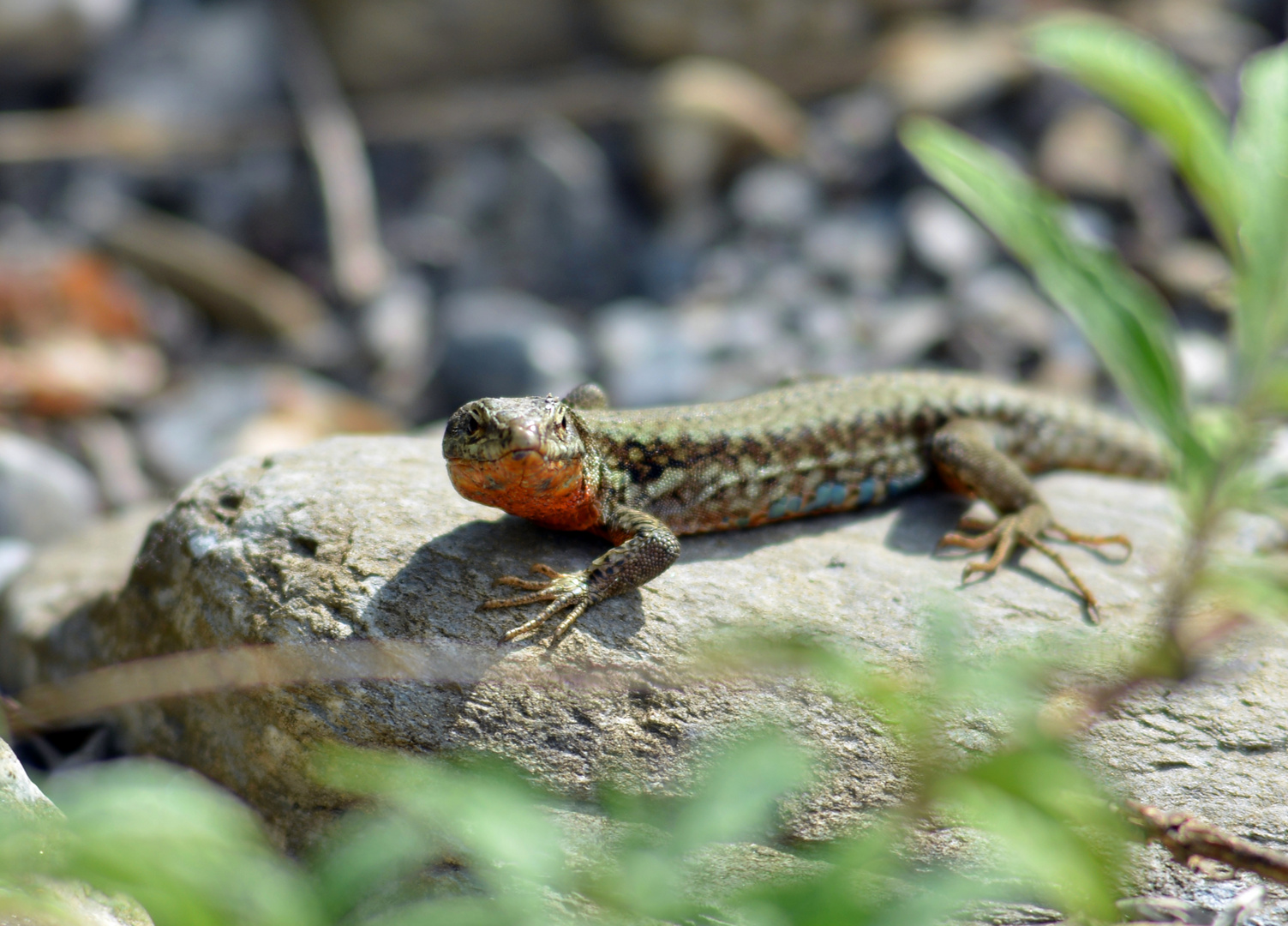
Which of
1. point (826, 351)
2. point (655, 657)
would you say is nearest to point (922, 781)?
point (655, 657)

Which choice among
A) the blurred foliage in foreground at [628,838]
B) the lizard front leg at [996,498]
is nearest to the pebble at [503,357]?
the lizard front leg at [996,498]

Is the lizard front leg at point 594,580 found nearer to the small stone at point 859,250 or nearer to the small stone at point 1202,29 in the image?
the small stone at point 859,250

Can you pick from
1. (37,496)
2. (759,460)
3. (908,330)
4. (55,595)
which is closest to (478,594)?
(759,460)

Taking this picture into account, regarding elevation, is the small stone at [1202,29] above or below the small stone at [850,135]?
above

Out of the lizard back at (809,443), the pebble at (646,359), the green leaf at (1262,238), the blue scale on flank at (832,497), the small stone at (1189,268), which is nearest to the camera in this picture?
the green leaf at (1262,238)

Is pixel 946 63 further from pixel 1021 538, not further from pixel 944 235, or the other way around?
pixel 1021 538

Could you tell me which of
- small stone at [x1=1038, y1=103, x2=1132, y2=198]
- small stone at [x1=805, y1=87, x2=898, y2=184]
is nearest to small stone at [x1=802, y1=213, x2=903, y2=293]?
small stone at [x1=805, y1=87, x2=898, y2=184]

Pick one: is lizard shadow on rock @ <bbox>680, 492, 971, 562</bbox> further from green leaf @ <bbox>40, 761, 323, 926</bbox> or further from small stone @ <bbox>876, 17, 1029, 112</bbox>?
small stone @ <bbox>876, 17, 1029, 112</bbox>
